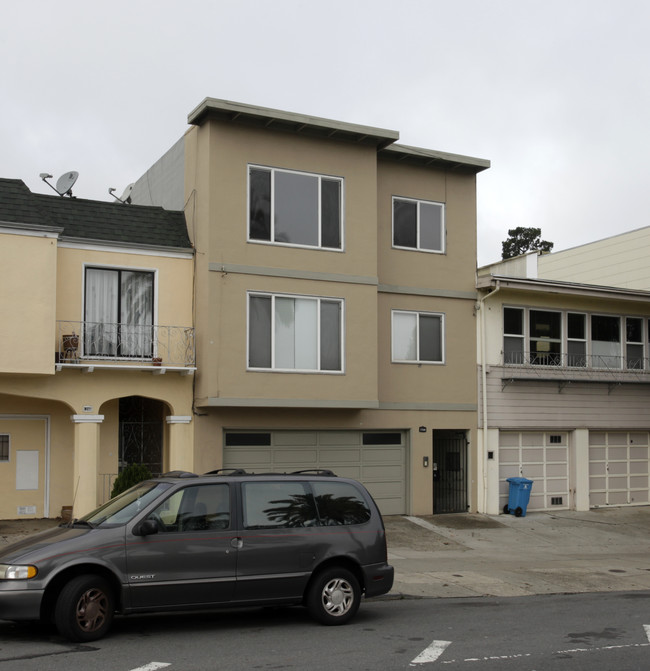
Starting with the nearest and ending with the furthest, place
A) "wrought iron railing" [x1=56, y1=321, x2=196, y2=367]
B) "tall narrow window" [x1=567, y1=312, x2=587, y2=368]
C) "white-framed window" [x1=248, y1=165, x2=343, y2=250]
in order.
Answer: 1. "wrought iron railing" [x1=56, y1=321, x2=196, y2=367]
2. "white-framed window" [x1=248, y1=165, x2=343, y2=250]
3. "tall narrow window" [x1=567, y1=312, x2=587, y2=368]

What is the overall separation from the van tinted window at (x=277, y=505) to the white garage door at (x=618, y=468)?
14590 millimetres

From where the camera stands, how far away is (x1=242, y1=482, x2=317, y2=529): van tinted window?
967 centimetres

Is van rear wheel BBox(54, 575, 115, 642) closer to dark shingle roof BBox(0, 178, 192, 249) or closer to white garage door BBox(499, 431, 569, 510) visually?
dark shingle roof BBox(0, 178, 192, 249)

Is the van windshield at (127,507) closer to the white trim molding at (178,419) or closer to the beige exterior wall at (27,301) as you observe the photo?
the beige exterior wall at (27,301)

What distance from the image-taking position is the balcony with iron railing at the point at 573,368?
21.6 m

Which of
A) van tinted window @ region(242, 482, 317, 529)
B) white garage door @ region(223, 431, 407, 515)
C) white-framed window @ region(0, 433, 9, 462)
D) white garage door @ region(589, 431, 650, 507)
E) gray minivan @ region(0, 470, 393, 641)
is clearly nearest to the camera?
gray minivan @ region(0, 470, 393, 641)

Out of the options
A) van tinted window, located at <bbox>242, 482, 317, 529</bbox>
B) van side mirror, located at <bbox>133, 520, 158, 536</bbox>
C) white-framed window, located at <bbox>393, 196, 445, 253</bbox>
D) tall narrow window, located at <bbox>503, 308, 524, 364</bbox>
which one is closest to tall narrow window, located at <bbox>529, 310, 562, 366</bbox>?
tall narrow window, located at <bbox>503, 308, 524, 364</bbox>

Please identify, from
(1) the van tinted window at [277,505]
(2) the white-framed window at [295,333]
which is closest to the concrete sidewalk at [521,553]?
(1) the van tinted window at [277,505]

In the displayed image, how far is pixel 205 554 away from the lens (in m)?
9.20

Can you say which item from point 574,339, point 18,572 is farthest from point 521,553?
point 18,572

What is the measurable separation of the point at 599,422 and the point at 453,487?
4.48 m

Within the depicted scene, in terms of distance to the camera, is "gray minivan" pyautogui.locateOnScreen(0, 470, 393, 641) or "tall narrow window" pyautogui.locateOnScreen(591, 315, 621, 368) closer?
"gray minivan" pyautogui.locateOnScreen(0, 470, 393, 641)

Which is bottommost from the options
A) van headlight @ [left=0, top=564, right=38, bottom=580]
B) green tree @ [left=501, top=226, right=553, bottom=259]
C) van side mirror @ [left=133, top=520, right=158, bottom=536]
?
van headlight @ [left=0, top=564, right=38, bottom=580]

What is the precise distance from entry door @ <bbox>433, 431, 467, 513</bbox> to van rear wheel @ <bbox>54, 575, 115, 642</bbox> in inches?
518
